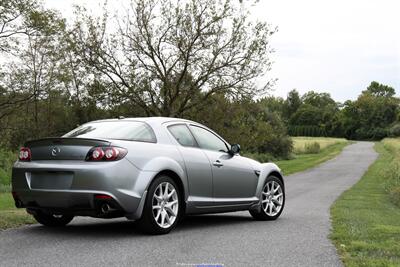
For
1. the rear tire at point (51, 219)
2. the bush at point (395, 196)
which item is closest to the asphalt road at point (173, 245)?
the rear tire at point (51, 219)

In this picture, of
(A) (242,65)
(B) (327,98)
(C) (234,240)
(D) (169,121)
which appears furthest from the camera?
(B) (327,98)

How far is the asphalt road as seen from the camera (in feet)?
19.1

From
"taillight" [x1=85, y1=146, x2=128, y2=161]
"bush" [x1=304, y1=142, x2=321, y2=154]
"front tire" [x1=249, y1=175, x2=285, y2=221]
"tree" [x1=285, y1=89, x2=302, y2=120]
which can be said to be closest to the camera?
"taillight" [x1=85, y1=146, x2=128, y2=161]

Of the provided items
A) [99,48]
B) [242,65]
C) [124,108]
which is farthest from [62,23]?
[242,65]

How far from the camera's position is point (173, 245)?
6.73 meters

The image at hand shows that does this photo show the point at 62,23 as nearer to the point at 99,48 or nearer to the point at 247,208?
the point at 99,48

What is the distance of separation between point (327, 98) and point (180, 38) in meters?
167

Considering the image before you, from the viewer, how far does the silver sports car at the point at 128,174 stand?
695cm

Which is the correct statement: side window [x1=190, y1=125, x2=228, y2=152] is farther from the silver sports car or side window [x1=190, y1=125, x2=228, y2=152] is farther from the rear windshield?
the rear windshield

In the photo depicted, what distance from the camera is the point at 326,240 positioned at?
298 inches

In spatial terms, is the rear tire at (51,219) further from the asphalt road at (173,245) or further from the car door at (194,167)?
the car door at (194,167)

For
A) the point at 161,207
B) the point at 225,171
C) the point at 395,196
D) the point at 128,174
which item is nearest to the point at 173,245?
the point at 161,207

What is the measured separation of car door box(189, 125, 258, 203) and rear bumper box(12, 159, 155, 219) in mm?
1584

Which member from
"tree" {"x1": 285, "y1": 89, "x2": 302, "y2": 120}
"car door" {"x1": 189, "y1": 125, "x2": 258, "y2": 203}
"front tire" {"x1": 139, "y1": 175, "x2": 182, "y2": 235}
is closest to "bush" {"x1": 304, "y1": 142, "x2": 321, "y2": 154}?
"car door" {"x1": 189, "y1": 125, "x2": 258, "y2": 203}
